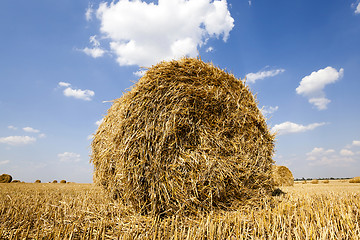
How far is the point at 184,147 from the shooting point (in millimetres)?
2963

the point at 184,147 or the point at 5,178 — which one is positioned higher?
the point at 184,147

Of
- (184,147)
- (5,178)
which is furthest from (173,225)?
(5,178)

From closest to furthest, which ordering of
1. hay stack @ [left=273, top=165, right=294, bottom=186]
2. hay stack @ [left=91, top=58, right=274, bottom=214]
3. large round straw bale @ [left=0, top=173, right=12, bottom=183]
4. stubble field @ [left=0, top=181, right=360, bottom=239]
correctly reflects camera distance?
1. stubble field @ [left=0, top=181, right=360, bottom=239]
2. hay stack @ [left=91, top=58, right=274, bottom=214]
3. hay stack @ [left=273, top=165, right=294, bottom=186]
4. large round straw bale @ [left=0, top=173, right=12, bottom=183]

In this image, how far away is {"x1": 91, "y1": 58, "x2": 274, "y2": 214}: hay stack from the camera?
283cm

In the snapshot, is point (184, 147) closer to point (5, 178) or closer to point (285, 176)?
point (285, 176)

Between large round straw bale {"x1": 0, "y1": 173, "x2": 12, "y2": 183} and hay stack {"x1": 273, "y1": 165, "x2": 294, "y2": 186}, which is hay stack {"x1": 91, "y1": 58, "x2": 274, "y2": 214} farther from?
large round straw bale {"x1": 0, "y1": 173, "x2": 12, "y2": 183}

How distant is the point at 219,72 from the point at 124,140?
75.1 inches

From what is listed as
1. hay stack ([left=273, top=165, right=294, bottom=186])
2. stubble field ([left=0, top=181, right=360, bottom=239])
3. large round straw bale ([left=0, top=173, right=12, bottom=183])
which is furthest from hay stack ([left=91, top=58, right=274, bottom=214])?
large round straw bale ([left=0, top=173, right=12, bottom=183])

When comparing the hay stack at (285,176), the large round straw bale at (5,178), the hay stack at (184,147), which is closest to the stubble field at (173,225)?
A: the hay stack at (184,147)

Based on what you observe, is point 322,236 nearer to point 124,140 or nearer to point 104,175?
point 124,140

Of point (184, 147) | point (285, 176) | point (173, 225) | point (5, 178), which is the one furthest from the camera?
point (5, 178)

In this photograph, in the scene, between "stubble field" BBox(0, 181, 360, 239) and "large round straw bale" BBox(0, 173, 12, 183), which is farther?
"large round straw bale" BBox(0, 173, 12, 183)

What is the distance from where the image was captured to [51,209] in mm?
3168

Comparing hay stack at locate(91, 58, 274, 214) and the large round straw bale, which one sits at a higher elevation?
hay stack at locate(91, 58, 274, 214)
